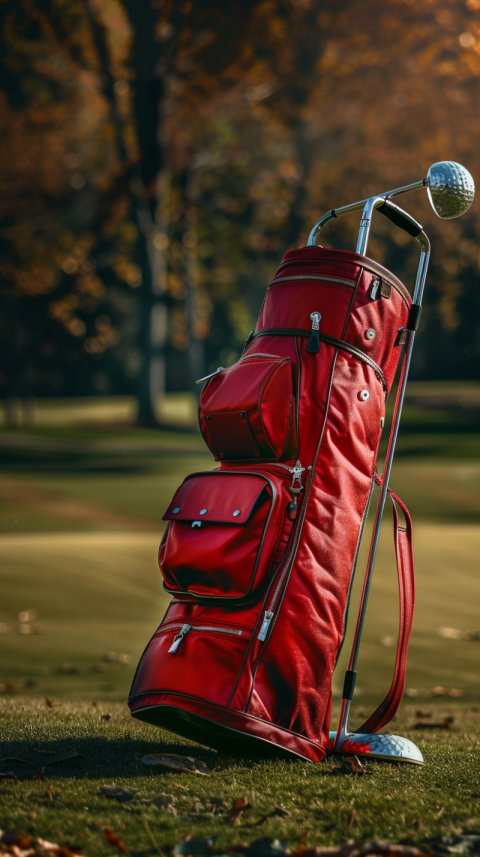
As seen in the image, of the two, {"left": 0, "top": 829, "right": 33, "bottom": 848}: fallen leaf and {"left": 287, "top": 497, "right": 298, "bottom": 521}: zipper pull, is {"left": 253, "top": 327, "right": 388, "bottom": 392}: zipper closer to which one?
{"left": 287, "top": 497, "right": 298, "bottom": 521}: zipper pull

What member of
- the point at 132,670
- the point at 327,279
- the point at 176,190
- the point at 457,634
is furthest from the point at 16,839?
the point at 176,190

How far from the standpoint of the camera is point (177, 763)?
2646 millimetres

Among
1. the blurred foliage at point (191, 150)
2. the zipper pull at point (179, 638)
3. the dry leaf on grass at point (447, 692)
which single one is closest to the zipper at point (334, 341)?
the zipper pull at point (179, 638)

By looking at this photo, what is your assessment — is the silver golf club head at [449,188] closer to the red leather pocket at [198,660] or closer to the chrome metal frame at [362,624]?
the chrome metal frame at [362,624]

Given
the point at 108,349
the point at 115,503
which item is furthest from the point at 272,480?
the point at 108,349

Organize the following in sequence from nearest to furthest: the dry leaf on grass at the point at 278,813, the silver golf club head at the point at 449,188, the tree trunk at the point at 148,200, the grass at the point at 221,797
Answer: the grass at the point at 221,797
the dry leaf on grass at the point at 278,813
the silver golf club head at the point at 449,188
the tree trunk at the point at 148,200

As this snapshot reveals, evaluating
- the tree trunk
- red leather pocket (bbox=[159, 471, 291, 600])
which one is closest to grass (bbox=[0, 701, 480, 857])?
red leather pocket (bbox=[159, 471, 291, 600])

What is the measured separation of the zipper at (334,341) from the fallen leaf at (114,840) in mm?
1479

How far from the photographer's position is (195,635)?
110 inches

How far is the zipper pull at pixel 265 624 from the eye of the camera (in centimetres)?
271

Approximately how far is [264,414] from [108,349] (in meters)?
16.8

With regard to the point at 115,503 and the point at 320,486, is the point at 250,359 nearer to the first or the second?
the point at 320,486

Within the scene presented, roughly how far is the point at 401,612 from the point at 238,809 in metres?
0.99

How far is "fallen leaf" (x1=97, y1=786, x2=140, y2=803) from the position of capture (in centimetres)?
233
